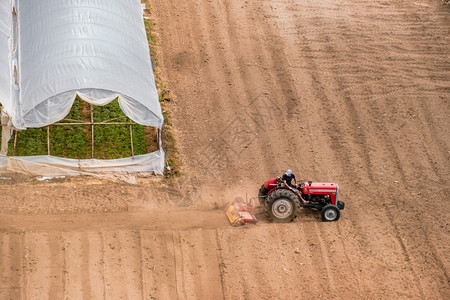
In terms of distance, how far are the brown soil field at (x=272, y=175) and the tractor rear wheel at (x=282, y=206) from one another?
0.95 feet

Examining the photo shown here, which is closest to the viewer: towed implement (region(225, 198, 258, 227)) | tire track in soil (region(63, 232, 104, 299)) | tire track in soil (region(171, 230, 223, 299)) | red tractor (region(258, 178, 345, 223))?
tire track in soil (region(63, 232, 104, 299))

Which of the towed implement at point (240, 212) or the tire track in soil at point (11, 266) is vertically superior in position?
the towed implement at point (240, 212)

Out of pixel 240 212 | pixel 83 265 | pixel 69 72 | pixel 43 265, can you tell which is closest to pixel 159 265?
pixel 83 265

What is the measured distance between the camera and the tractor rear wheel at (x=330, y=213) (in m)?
20.7

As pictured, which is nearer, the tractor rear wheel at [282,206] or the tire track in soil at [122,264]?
the tire track in soil at [122,264]

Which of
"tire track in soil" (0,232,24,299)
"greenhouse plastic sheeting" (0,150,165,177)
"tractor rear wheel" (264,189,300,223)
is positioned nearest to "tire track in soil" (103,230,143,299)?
"tire track in soil" (0,232,24,299)

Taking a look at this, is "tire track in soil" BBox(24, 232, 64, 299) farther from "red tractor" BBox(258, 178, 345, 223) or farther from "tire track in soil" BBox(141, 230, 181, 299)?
"red tractor" BBox(258, 178, 345, 223)

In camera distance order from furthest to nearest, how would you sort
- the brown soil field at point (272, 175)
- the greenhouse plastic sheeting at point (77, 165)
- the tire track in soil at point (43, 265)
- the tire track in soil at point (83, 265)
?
the greenhouse plastic sheeting at point (77, 165) < the brown soil field at point (272, 175) < the tire track in soil at point (83, 265) < the tire track in soil at point (43, 265)

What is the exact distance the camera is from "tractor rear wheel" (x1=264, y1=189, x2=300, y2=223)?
66.2 feet

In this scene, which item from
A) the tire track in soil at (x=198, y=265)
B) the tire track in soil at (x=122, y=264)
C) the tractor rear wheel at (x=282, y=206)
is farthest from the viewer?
the tractor rear wheel at (x=282, y=206)

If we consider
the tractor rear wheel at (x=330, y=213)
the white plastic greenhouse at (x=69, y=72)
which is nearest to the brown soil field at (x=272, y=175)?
the tractor rear wheel at (x=330, y=213)

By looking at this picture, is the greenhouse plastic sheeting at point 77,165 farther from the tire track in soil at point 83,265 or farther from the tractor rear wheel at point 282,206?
the tractor rear wheel at point 282,206

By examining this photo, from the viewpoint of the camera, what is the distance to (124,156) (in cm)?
2344

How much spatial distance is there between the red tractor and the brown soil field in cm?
35
